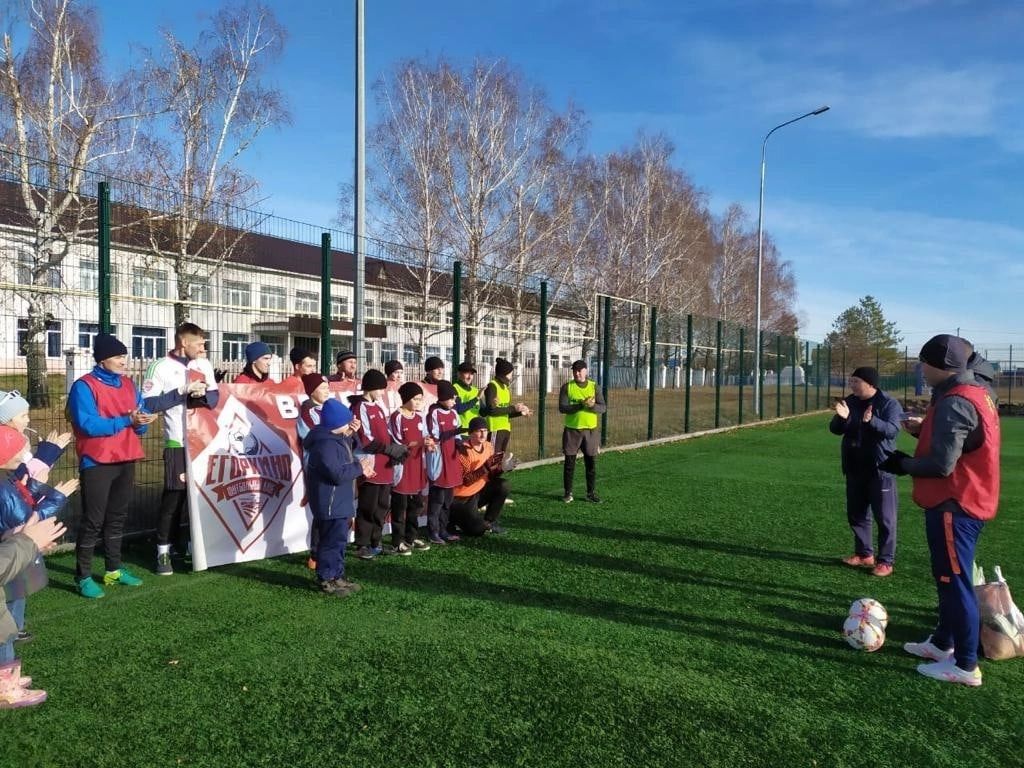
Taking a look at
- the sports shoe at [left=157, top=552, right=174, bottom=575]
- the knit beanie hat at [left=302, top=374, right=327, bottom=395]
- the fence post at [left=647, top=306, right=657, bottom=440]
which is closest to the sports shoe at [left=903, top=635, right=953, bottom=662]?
the knit beanie hat at [left=302, top=374, right=327, bottom=395]

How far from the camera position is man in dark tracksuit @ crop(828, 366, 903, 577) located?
575 cm

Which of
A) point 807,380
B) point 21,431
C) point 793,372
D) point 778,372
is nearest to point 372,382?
point 21,431

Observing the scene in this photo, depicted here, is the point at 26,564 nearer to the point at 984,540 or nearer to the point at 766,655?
the point at 766,655

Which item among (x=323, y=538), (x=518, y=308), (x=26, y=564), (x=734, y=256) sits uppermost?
(x=734, y=256)

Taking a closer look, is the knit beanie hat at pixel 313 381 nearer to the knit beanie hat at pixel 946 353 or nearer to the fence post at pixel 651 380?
the knit beanie hat at pixel 946 353

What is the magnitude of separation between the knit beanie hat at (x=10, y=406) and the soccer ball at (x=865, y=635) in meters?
4.87

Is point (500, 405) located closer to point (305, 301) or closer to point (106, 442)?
point (305, 301)

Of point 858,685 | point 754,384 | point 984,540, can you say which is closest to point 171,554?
point 858,685

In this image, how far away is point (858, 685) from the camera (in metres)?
3.72

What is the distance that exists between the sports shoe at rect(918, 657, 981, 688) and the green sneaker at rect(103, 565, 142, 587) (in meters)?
5.35

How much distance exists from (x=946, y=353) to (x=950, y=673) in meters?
1.77

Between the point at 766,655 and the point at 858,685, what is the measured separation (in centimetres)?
52

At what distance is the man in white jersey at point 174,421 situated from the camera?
5457mm

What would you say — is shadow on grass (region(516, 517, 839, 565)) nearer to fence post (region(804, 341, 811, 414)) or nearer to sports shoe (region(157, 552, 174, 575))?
sports shoe (region(157, 552, 174, 575))
